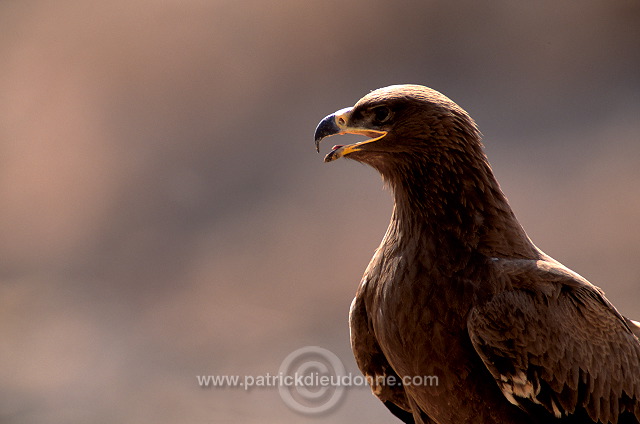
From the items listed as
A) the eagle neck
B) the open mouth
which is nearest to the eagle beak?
the open mouth

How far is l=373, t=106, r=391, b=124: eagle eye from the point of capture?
3.10m

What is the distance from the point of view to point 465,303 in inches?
112

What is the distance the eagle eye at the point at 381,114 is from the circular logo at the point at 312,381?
7.15 feet

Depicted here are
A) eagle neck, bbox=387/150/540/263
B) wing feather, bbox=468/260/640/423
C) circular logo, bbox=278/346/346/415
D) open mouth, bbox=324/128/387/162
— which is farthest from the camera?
circular logo, bbox=278/346/346/415

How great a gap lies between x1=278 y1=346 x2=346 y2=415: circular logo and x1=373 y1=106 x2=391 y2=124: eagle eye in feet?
7.15

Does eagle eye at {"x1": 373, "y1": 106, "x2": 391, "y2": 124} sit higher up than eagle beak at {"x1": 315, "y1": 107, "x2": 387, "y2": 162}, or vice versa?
eagle eye at {"x1": 373, "y1": 106, "x2": 391, "y2": 124}

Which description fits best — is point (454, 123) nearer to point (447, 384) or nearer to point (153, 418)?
point (447, 384)

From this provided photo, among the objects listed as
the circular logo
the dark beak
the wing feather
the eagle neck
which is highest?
the dark beak

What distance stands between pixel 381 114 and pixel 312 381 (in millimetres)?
2279

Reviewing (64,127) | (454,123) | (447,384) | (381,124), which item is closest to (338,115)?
(381,124)

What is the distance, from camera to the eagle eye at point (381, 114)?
3.10 metres

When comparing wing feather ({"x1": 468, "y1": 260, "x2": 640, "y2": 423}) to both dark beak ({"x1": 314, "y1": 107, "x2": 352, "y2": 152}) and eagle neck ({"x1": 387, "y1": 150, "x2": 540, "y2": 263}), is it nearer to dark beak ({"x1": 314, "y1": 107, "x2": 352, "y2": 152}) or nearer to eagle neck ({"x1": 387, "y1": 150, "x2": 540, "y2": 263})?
eagle neck ({"x1": 387, "y1": 150, "x2": 540, "y2": 263})

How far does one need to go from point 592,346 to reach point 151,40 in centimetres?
787

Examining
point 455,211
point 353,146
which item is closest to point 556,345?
point 455,211
